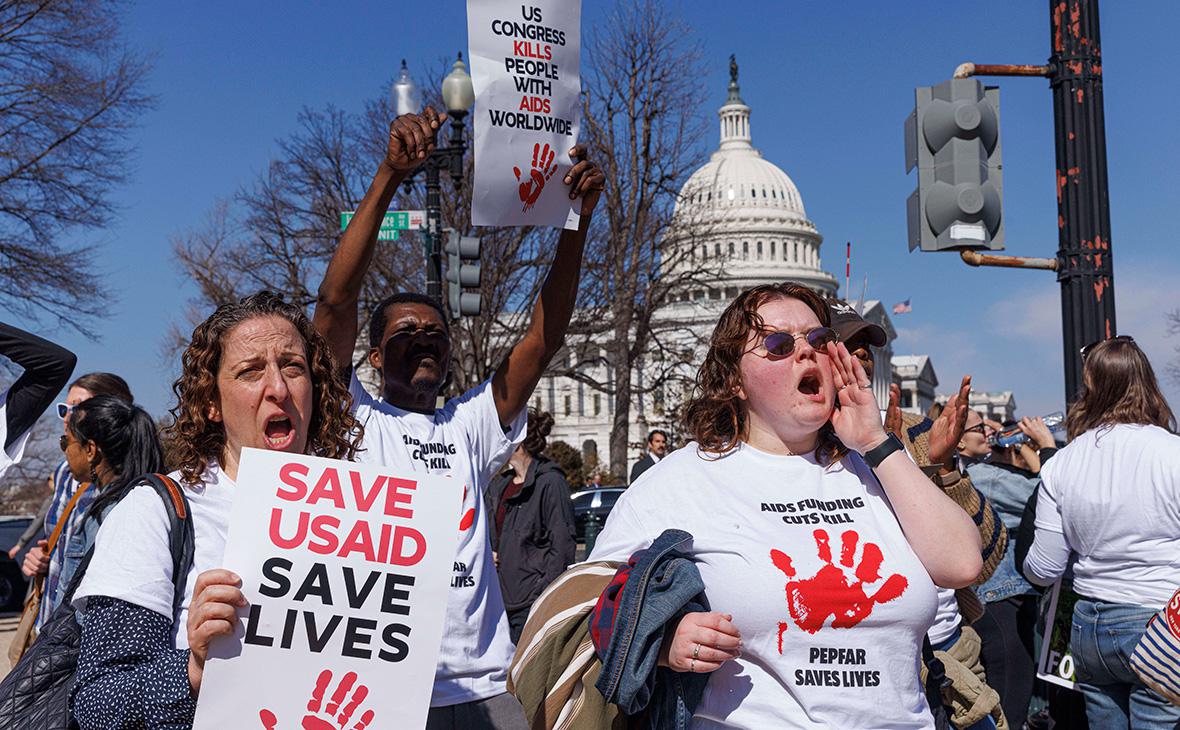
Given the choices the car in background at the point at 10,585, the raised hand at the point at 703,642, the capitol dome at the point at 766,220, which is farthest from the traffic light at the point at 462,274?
the capitol dome at the point at 766,220

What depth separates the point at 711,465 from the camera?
2.80m

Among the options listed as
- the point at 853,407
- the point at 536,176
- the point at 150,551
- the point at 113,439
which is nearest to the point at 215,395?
the point at 150,551

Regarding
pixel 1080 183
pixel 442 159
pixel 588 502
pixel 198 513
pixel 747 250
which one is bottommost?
pixel 588 502

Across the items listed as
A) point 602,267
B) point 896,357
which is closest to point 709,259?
point 602,267

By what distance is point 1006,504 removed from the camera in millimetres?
6770

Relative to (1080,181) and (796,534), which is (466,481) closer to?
(796,534)

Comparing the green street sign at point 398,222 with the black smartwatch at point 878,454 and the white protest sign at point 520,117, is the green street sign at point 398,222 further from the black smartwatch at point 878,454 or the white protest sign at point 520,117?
the black smartwatch at point 878,454

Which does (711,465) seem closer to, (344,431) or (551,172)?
(344,431)

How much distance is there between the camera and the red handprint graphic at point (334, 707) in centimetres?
227

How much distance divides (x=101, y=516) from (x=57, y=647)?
6.33ft

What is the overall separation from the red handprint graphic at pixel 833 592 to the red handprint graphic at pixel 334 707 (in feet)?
2.93

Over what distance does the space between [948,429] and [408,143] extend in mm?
1897

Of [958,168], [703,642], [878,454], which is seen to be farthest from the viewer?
[958,168]

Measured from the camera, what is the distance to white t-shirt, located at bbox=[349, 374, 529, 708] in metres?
3.45
